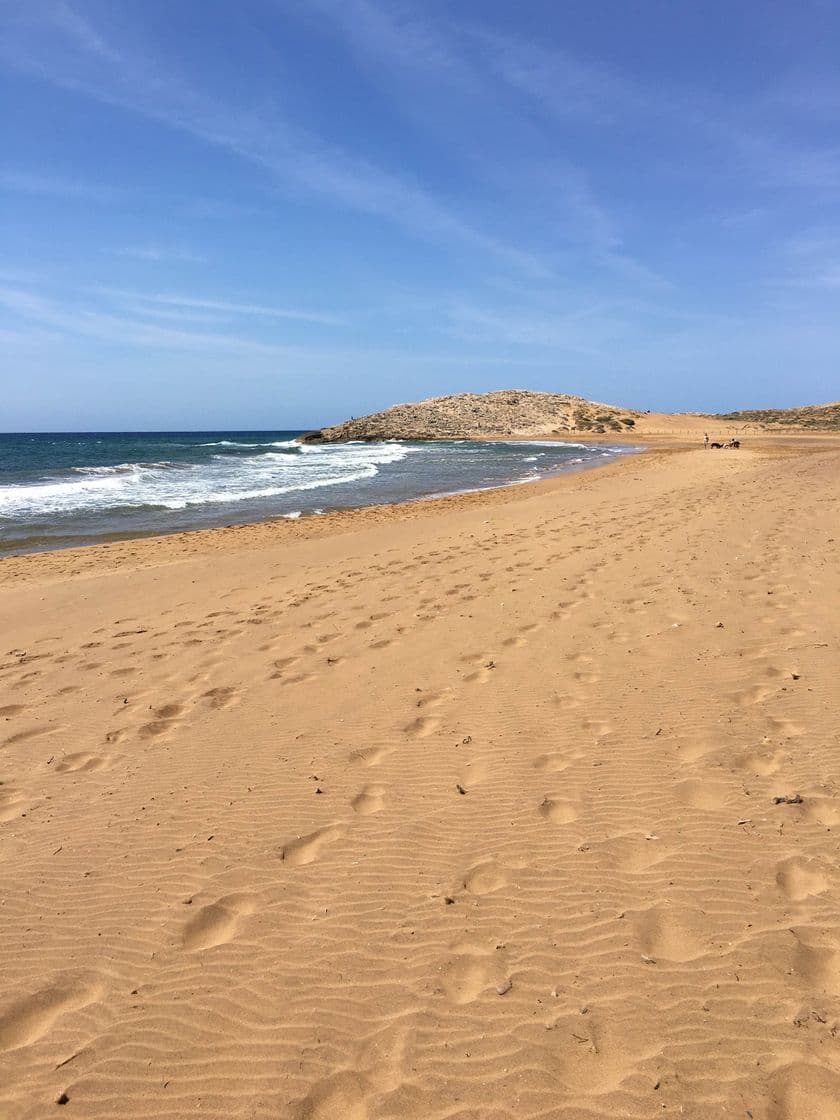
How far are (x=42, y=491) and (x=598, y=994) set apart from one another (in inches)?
1073

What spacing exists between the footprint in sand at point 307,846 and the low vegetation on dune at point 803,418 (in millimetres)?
67201

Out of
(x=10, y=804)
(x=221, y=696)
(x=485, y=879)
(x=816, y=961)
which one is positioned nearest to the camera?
(x=816, y=961)

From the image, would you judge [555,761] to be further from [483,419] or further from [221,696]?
[483,419]

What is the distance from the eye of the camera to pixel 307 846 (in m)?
3.36

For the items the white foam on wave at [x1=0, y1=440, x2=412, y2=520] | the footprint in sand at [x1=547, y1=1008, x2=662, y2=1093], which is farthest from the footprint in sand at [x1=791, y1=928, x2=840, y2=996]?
the white foam on wave at [x1=0, y1=440, x2=412, y2=520]

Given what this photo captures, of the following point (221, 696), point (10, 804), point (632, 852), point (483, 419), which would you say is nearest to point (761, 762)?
point (632, 852)

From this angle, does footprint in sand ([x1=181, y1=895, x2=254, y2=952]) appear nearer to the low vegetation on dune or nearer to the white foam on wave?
the white foam on wave

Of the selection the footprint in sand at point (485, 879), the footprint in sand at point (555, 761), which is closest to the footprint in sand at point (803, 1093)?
the footprint in sand at point (485, 879)

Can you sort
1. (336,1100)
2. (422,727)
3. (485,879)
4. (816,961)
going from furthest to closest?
(422,727), (485,879), (816,961), (336,1100)

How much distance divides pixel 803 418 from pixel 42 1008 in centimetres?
8180

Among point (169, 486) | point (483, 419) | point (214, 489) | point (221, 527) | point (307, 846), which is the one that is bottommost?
point (307, 846)

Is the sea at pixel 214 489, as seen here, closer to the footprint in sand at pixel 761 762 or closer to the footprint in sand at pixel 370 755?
the footprint in sand at pixel 370 755

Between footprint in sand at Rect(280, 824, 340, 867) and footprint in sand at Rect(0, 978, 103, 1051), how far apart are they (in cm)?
95

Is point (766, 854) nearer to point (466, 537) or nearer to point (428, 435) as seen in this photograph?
point (466, 537)
